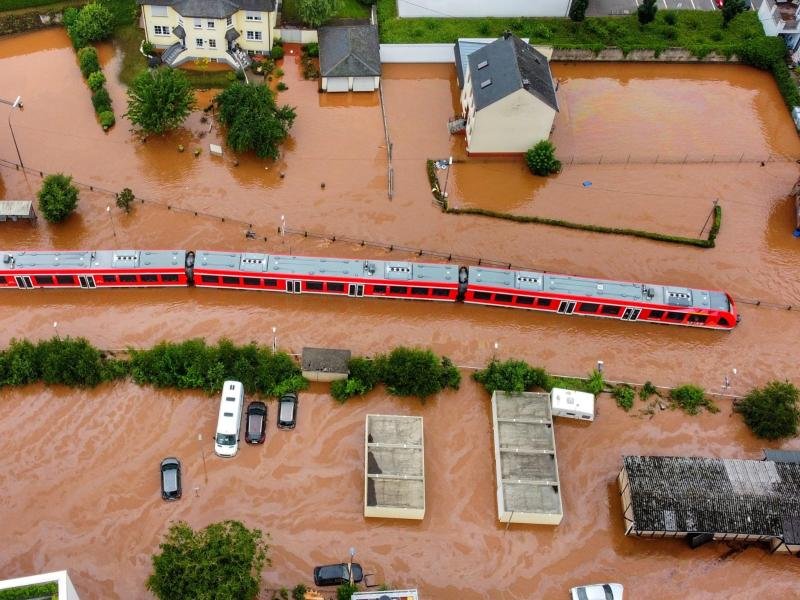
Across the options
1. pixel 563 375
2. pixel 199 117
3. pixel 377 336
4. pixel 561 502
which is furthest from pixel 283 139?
pixel 561 502

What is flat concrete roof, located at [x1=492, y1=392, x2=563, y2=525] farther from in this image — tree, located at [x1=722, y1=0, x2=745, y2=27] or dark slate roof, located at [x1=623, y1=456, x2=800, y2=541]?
tree, located at [x1=722, y1=0, x2=745, y2=27]

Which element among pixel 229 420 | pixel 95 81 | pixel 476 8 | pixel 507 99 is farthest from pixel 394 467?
pixel 476 8

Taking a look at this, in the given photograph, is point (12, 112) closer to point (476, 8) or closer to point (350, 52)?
point (350, 52)

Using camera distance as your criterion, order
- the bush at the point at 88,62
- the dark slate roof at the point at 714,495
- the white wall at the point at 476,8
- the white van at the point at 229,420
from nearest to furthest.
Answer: the dark slate roof at the point at 714,495 < the white van at the point at 229,420 < the bush at the point at 88,62 < the white wall at the point at 476,8

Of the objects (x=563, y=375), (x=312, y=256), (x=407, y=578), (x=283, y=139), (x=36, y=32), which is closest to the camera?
(x=407, y=578)

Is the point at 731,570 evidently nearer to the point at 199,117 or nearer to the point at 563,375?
the point at 563,375

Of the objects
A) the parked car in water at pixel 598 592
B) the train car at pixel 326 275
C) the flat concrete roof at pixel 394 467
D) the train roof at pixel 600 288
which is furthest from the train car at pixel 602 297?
the parked car in water at pixel 598 592

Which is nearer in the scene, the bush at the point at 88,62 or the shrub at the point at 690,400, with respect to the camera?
the shrub at the point at 690,400

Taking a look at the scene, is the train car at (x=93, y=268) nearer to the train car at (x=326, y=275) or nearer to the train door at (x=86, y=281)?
the train door at (x=86, y=281)
